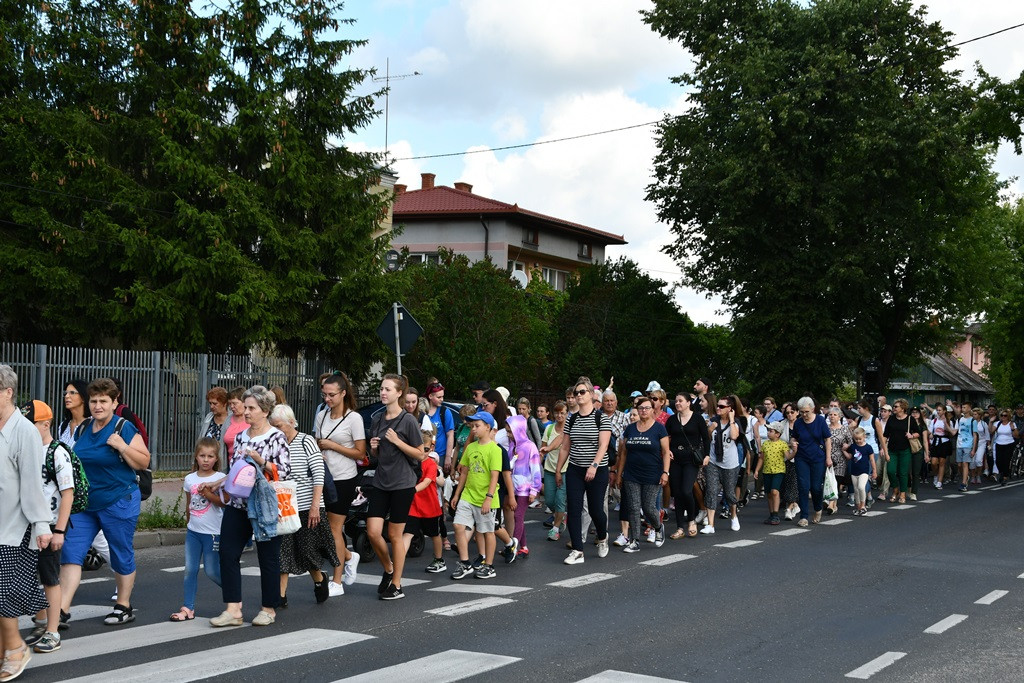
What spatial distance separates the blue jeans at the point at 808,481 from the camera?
16453 mm

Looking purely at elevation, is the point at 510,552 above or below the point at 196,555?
below

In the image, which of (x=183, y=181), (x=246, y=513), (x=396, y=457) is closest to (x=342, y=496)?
(x=396, y=457)

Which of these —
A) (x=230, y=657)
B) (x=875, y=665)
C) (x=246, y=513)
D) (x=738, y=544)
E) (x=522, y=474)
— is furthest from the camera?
(x=738, y=544)

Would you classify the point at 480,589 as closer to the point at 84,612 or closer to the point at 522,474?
the point at 522,474

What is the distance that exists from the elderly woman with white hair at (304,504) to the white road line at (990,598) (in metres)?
5.46

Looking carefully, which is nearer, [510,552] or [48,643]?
[48,643]

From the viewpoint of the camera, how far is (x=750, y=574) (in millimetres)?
11359

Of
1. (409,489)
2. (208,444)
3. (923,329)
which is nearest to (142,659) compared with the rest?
(208,444)

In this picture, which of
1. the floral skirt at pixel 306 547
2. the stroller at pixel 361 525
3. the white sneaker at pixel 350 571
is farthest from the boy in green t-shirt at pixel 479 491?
the floral skirt at pixel 306 547

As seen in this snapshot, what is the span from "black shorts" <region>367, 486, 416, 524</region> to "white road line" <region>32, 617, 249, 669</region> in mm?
1585

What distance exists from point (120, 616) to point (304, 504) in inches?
58.7

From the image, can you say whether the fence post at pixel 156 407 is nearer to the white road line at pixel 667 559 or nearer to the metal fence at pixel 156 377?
the metal fence at pixel 156 377

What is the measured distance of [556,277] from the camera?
7119 centimetres

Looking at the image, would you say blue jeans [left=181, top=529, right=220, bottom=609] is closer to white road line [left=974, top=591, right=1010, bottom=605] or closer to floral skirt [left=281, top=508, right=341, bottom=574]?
floral skirt [left=281, top=508, right=341, bottom=574]
